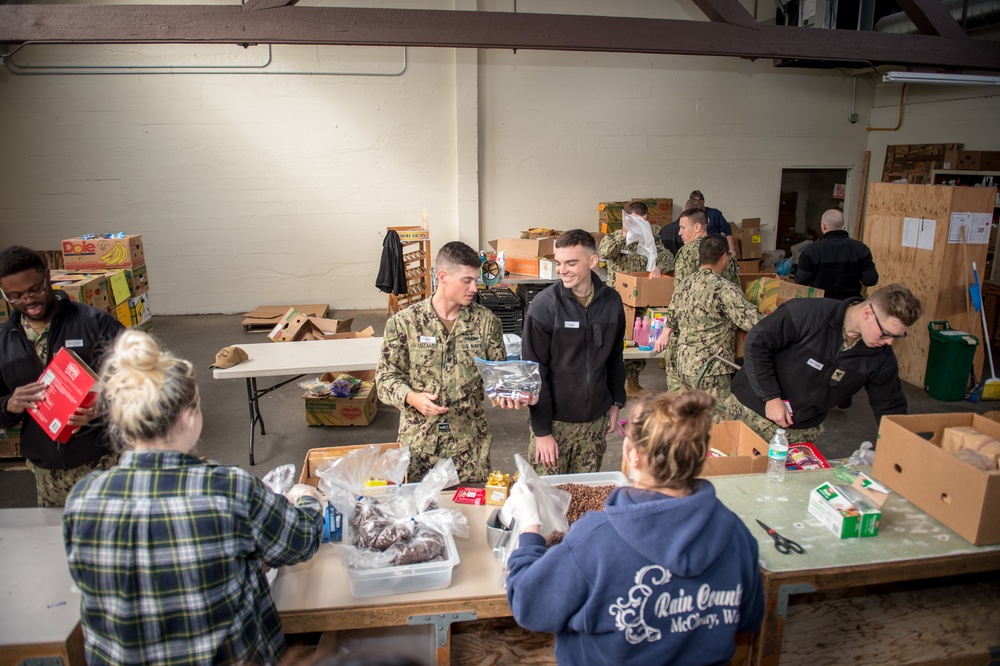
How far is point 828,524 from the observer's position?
2145 mm

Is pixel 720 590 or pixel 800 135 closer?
pixel 720 590

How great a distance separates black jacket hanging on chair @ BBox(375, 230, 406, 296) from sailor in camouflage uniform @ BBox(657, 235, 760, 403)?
3874 millimetres

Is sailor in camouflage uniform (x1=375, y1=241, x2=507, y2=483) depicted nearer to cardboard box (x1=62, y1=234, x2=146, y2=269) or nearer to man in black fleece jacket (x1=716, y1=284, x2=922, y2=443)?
man in black fleece jacket (x1=716, y1=284, x2=922, y2=443)

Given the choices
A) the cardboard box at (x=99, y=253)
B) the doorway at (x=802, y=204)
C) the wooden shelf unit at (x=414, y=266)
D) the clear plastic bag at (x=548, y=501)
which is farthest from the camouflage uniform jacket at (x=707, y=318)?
the doorway at (x=802, y=204)

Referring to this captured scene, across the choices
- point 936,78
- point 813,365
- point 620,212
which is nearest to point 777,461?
point 813,365

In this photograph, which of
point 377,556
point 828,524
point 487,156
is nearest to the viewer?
point 377,556

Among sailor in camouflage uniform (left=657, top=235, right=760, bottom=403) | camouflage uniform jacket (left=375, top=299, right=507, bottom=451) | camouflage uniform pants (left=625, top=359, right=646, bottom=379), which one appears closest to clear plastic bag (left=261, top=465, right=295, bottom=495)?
camouflage uniform jacket (left=375, top=299, right=507, bottom=451)

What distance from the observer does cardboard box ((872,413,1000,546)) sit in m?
2.00

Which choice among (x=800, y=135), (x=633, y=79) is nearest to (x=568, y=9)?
(x=633, y=79)

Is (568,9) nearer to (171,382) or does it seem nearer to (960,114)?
(960,114)

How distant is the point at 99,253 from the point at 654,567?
207 inches

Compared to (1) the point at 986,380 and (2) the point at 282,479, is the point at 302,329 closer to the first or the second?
(2) the point at 282,479

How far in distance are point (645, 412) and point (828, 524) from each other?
1202mm

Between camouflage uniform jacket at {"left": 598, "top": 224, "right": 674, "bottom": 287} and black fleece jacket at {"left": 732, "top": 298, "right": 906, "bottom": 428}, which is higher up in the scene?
camouflage uniform jacket at {"left": 598, "top": 224, "right": 674, "bottom": 287}
